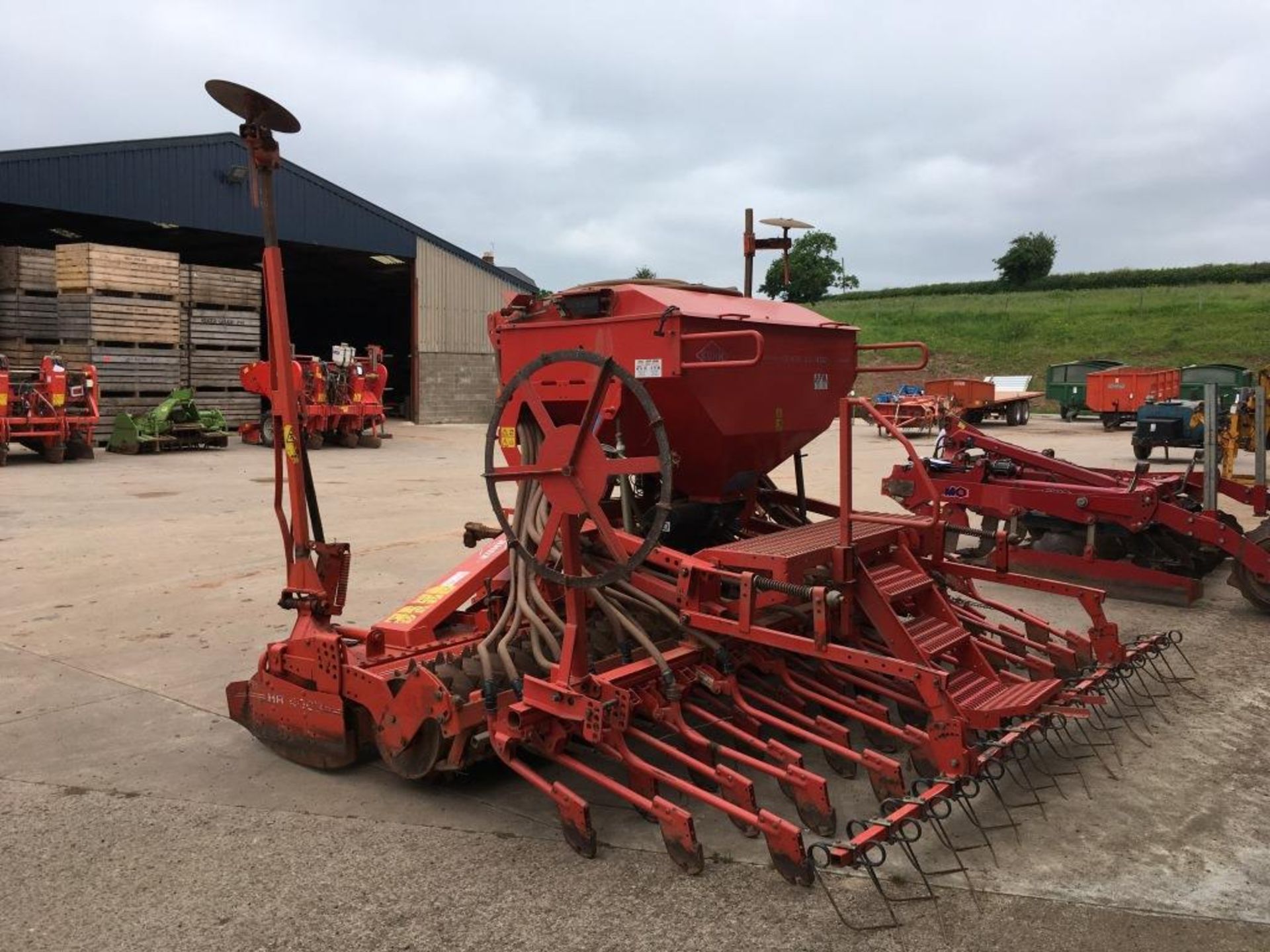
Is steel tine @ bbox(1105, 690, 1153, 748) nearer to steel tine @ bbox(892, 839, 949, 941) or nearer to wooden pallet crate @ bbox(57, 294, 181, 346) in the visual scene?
steel tine @ bbox(892, 839, 949, 941)

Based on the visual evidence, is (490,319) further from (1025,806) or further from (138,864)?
(1025,806)

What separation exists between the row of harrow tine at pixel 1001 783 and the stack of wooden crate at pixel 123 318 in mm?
17041

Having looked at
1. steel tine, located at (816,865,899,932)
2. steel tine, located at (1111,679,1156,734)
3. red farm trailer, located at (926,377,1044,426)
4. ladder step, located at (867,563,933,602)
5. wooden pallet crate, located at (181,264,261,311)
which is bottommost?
steel tine, located at (816,865,899,932)

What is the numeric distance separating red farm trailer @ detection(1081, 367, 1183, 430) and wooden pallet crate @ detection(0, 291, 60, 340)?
2346cm

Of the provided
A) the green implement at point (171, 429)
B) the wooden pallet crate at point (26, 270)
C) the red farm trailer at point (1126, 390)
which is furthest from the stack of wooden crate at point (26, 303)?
the red farm trailer at point (1126, 390)

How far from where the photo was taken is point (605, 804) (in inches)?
145

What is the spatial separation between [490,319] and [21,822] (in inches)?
108

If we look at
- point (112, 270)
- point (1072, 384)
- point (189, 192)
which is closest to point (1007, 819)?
point (112, 270)

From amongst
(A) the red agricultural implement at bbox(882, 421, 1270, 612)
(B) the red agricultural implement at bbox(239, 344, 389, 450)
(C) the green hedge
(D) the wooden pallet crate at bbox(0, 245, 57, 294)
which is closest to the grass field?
(C) the green hedge

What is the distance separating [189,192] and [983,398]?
2081 cm

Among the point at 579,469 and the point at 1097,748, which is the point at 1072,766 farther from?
the point at 579,469

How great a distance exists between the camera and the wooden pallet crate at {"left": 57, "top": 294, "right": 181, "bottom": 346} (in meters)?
17.0

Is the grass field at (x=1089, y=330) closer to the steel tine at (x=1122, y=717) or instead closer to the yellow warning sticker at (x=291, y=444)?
the steel tine at (x=1122, y=717)

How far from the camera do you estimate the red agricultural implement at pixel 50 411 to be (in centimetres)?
1402
